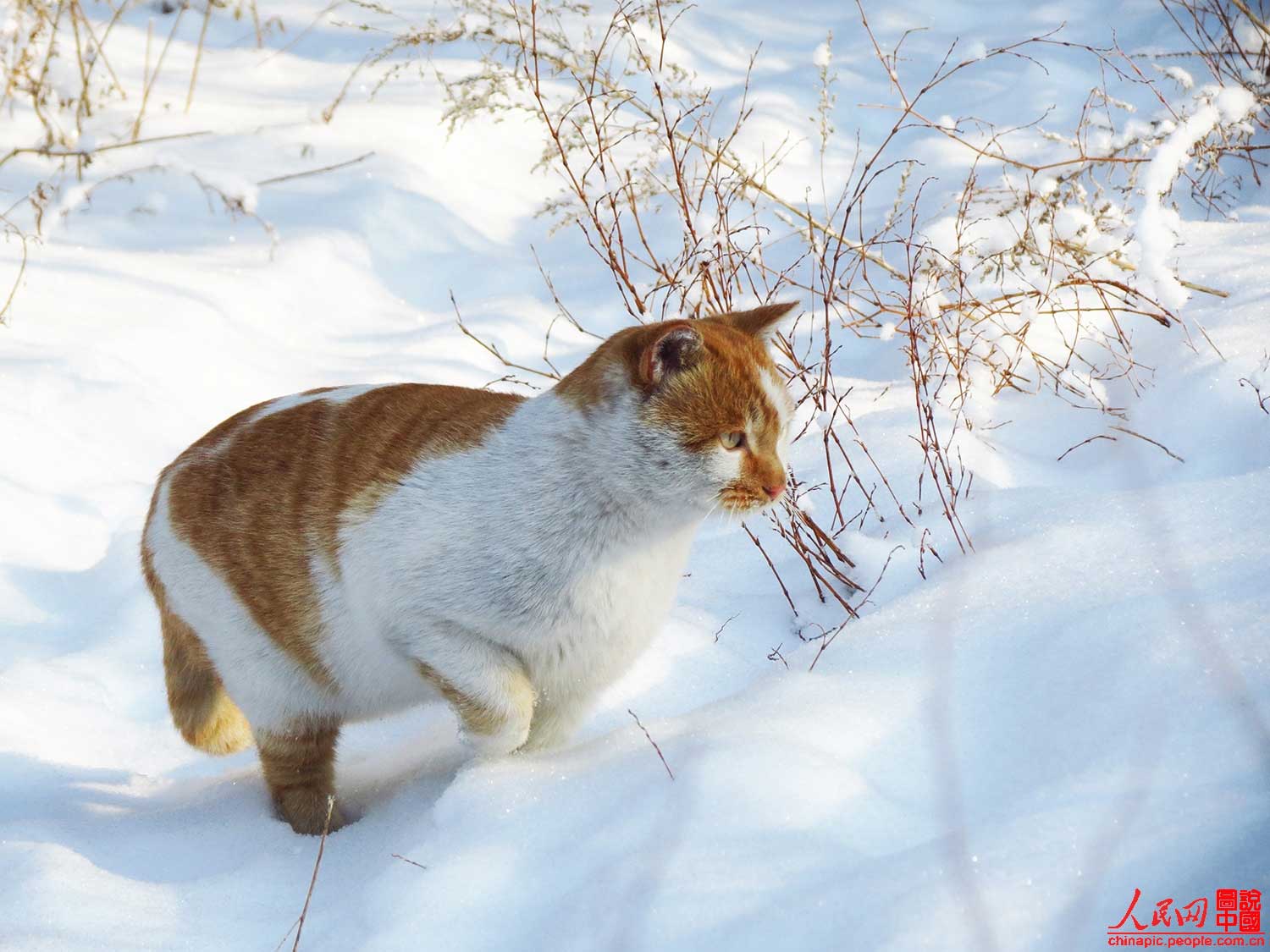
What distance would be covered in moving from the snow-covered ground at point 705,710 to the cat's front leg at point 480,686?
66 millimetres

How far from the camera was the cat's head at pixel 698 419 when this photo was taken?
198 cm

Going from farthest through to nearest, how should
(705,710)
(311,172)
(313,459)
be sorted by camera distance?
(311,172), (313,459), (705,710)

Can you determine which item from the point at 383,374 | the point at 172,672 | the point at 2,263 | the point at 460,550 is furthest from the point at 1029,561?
the point at 2,263

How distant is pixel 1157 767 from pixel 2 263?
14.2 feet

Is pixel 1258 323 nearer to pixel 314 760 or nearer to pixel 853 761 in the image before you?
pixel 853 761

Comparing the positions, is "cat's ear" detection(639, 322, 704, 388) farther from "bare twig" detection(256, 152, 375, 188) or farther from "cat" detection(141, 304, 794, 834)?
"bare twig" detection(256, 152, 375, 188)

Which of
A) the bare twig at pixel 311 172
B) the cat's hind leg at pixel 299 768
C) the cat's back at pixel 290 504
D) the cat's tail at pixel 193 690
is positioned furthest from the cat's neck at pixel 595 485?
the bare twig at pixel 311 172

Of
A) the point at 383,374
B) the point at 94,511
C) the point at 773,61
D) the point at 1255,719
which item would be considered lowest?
the point at 94,511

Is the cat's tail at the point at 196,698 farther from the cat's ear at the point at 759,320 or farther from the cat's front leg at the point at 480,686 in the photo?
the cat's ear at the point at 759,320

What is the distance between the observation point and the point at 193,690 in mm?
2523

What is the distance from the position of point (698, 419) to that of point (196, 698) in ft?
4.36

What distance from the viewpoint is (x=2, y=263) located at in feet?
14.3

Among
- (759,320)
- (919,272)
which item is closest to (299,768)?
(759,320)

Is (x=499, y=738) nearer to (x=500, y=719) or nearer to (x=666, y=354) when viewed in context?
(x=500, y=719)
